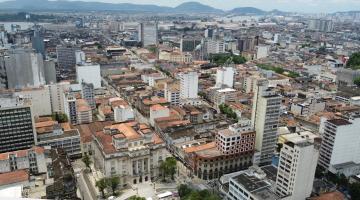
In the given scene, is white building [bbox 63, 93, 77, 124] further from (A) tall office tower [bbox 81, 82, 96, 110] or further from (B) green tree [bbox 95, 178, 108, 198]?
(B) green tree [bbox 95, 178, 108, 198]

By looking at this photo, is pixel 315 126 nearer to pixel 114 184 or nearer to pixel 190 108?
pixel 190 108

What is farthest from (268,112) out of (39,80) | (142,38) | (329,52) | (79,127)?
(142,38)

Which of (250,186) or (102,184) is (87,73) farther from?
(250,186)

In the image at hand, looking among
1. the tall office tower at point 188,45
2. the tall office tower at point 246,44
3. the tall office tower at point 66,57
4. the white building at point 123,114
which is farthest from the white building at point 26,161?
the tall office tower at point 246,44

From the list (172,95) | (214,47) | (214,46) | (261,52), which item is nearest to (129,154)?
(172,95)

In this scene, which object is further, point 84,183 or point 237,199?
point 84,183

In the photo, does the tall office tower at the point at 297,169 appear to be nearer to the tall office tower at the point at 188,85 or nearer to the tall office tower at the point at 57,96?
the tall office tower at the point at 188,85
